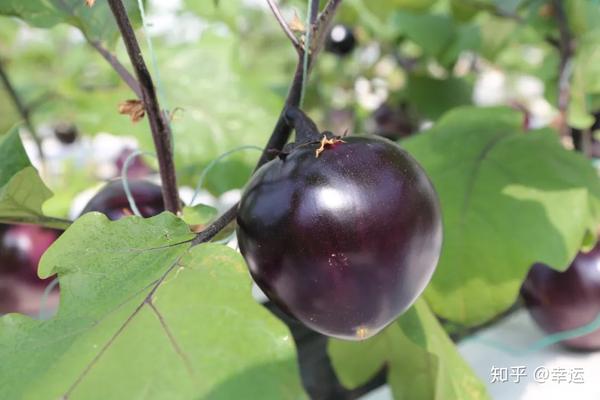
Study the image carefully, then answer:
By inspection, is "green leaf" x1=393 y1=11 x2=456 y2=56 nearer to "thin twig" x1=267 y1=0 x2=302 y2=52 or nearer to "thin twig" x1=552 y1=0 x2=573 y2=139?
"thin twig" x1=552 y1=0 x2=573 y2=139

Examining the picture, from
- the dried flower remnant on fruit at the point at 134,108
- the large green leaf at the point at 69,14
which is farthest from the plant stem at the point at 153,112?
the large green leaf at the point at 69,14

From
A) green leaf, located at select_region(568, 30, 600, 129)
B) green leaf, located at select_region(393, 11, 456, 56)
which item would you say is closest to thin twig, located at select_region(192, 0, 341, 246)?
green leaf, located at select_region(568, 30, 600, 129)

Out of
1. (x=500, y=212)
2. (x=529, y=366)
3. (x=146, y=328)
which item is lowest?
(x=529, y=366)

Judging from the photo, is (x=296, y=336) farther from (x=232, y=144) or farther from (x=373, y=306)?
(x=373, y=306)

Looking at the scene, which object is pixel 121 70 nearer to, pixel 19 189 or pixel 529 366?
pixel 19 189

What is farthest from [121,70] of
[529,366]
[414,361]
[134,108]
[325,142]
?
[529,366]
